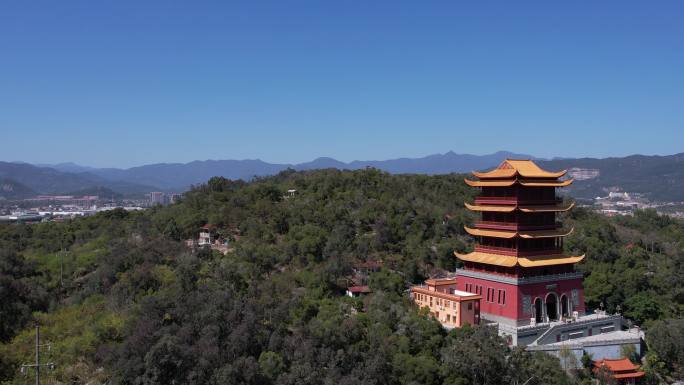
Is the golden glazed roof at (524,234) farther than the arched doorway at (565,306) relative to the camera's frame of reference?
No

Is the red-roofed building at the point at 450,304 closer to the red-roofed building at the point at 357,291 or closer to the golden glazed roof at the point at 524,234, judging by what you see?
the red-roofed building at the point at 357,291

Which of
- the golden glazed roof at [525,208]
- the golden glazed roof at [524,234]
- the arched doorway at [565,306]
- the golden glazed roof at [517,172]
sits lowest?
the arched doorway at [565,306]

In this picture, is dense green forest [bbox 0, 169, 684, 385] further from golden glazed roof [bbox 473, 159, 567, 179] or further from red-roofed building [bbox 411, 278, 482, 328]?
golden glazed roof [bbox 473, 159, 567, 179]

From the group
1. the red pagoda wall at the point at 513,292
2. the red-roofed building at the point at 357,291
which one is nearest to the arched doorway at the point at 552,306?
the red pagoda wall at the point at 513,292

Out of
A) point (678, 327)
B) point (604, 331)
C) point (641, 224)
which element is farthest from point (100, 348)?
point (641, 224)

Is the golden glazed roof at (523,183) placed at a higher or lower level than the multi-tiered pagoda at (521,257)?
higher

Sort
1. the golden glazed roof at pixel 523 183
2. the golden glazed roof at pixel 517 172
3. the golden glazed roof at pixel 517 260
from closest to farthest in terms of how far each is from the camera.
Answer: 1. the golden glazed roof at pixel 517 260
2. the golden glazed roof at pixel 523 183
3. the golden glazed roof at pixel 517 172

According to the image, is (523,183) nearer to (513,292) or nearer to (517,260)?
(517,260)

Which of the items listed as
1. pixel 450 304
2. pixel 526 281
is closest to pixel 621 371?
pixel 526 281

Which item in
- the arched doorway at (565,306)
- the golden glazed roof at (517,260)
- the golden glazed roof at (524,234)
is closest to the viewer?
the golden glazed roof at (517,260)
